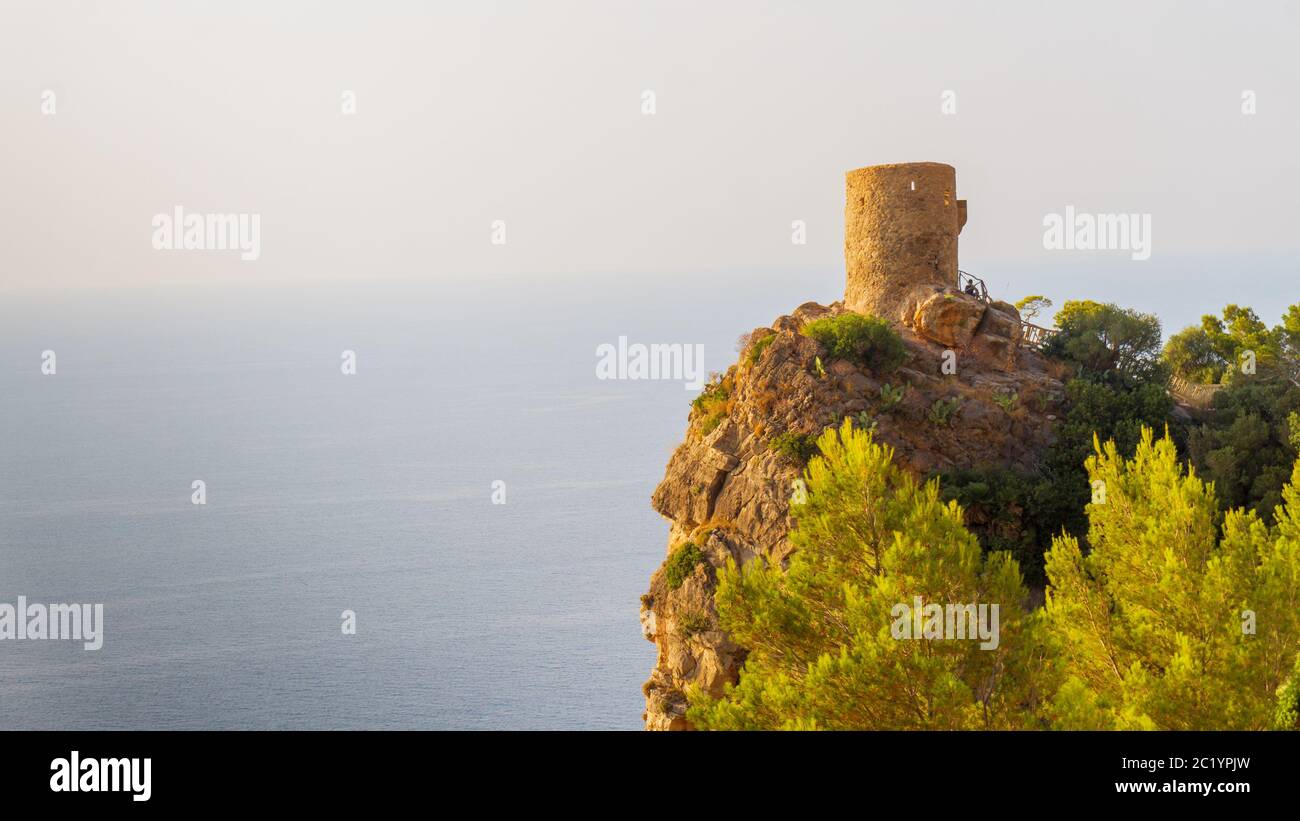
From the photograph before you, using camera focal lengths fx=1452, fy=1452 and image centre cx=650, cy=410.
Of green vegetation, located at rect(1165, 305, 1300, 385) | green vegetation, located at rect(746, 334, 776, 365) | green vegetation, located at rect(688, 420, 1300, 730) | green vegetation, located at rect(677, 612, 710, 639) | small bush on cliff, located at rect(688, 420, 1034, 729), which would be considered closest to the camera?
small bush on cliff, located at rect(688, 420, 1034, 729)

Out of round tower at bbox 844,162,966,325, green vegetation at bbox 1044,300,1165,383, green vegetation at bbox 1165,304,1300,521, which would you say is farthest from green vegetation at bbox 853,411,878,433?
green vegetation at bbox 1165,304,1300,521

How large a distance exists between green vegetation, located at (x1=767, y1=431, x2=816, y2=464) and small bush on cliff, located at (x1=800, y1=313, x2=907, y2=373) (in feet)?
6.76

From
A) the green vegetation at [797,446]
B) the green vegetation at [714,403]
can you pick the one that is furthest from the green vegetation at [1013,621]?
the green vegetation at [714,403]

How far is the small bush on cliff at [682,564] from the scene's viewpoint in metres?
31.0

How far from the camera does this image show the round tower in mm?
33156

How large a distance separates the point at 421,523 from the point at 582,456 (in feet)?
98.0

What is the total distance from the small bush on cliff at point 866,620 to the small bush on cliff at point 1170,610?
91cm

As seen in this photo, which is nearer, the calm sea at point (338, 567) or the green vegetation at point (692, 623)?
the green vegetation at point (692, 623)

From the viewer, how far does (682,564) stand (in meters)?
31.1

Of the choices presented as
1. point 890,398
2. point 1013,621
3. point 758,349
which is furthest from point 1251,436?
point 1013,621

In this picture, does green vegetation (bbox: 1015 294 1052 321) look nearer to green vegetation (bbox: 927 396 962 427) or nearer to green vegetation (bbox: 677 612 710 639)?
green vegetation (bbox: 927 396 962 427)

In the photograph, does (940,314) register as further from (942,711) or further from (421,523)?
(421,523)

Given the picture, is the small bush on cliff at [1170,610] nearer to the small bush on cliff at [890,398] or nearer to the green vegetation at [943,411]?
the small bush on cliff at [890,398]
